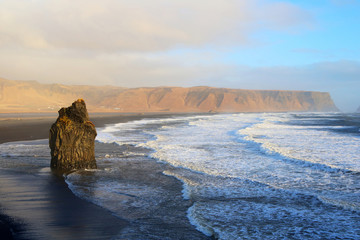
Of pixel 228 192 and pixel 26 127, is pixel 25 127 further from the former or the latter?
pixel 228 192

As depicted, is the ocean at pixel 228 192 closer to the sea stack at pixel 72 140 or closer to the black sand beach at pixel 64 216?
the black sand beach at pixel 64 216

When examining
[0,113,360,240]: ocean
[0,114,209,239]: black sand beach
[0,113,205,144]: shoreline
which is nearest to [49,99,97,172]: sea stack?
[0,113,360,240]: ocean

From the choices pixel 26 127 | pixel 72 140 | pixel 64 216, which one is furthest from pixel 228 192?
pixel 26 127

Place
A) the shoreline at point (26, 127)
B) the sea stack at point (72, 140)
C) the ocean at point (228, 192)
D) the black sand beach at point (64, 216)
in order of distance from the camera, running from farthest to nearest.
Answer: the shoreline at point (26, 127) → the sea stack at point (72, 140) → the ocean at point (228, 192) → the black sand beach at point (64, 216)

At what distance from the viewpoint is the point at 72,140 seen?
31.9 feet

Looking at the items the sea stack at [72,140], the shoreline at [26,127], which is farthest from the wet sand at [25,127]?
the sea stack at [72,140]

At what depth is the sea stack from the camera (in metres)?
9.65

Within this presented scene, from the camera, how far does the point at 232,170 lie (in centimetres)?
1051

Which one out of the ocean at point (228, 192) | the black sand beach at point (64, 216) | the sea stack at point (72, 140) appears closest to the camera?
the black sand beach at point (64, 216)

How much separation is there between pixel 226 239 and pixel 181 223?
2.99ft

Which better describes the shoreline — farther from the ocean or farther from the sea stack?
the sea stack

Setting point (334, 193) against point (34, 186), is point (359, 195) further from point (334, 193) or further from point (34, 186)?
point (34, 186)

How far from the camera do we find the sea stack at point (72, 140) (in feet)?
31.7

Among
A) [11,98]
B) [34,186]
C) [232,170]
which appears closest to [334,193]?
[232,170]
